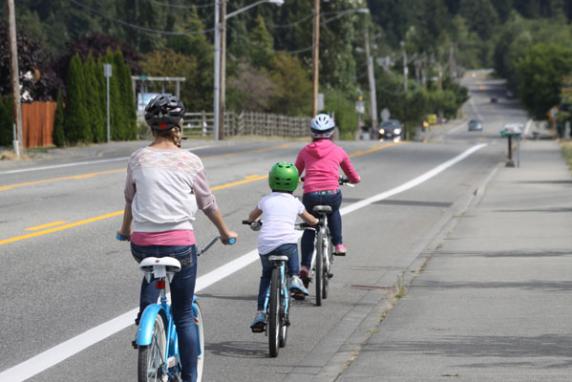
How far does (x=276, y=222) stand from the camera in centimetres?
1108

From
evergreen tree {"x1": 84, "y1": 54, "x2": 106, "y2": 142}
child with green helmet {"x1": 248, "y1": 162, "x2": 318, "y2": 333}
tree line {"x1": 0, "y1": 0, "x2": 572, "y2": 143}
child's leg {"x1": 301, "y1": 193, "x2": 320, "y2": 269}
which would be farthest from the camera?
tree line {"x1": 0, "y1": 0, "x2": 572, "y2": 143}

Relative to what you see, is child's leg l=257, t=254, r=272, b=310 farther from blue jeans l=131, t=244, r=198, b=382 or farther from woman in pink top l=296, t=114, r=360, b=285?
woman in pink top l=296, t=114, r=360, b=285

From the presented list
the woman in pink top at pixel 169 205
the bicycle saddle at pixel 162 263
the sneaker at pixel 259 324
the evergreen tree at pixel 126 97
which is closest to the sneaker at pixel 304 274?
the sneaker at pixel 259 324

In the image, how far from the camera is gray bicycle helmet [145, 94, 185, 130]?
8.02 meters

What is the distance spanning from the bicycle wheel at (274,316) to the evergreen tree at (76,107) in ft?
127

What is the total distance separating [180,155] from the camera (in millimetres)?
8078

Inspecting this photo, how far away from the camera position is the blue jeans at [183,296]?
7910 mm

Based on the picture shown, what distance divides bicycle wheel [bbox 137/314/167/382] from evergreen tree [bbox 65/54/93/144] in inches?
1617

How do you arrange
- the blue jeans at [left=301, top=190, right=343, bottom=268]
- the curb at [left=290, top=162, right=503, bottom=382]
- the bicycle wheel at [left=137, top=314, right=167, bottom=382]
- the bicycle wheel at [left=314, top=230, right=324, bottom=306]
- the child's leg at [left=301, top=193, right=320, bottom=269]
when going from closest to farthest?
the bicycle wheel at [left=137, top=314, right=167, bottom=382] → the curb at [left=290, top=162, right=503, bottom=382] → the bicycle wheel at [left=314, top=230, right=324, bottom=306] → the child's leg at [left=301, top=193, right=320, bottom=269] → the blue jeans at [left=301, top=190, right=343, bottom=268]

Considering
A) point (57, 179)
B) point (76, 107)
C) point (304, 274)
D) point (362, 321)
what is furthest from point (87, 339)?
point (76, 107)

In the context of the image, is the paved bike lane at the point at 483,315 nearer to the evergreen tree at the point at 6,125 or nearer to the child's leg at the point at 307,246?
the child's leg at the point at 307,246

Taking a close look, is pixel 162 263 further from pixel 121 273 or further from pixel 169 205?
pixel 121 273

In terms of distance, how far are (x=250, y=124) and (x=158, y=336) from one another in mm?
69212

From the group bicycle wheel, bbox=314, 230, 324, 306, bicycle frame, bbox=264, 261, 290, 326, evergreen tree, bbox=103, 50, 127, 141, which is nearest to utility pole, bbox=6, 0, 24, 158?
evergreen tree, bbox=103, 50, 127, 141
